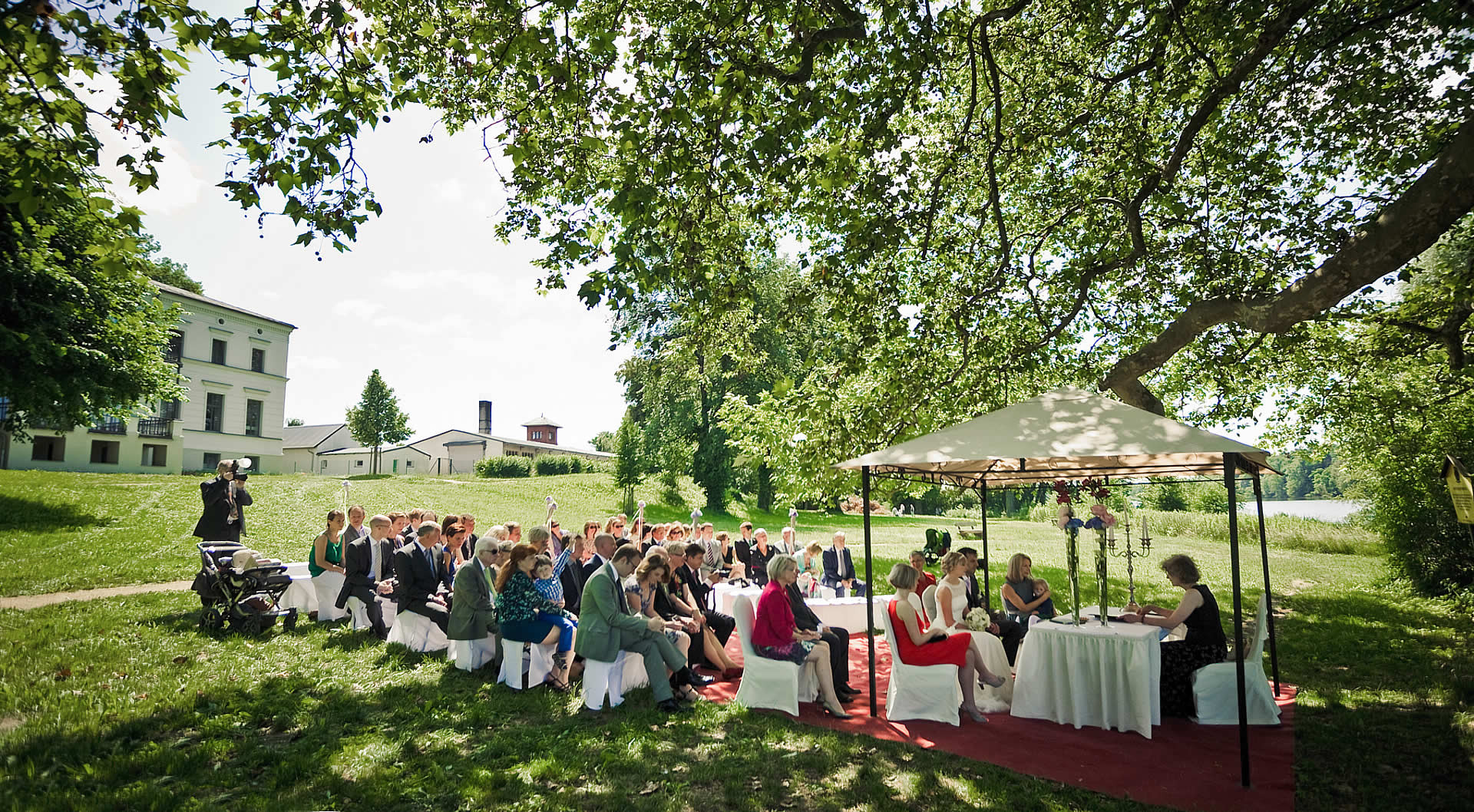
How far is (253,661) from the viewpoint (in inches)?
290

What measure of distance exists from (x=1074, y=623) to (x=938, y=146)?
7418 mm

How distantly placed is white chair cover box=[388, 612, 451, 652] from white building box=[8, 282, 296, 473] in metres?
31.0

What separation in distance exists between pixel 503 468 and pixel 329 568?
3624cm

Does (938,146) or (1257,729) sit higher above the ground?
(938,146)

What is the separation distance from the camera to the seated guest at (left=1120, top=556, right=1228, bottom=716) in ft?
20.8

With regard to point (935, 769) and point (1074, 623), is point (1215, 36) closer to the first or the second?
point (1074, 623)

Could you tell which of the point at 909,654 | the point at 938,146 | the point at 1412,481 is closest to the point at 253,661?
the point at 909,654

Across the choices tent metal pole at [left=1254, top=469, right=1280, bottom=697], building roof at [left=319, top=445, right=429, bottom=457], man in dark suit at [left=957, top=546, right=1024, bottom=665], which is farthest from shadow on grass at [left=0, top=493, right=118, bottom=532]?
building roof at [left=319, top=445, right=429, bottom=457]

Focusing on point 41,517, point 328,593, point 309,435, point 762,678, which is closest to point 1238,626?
point 762,678

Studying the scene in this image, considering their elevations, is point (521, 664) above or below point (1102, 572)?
below

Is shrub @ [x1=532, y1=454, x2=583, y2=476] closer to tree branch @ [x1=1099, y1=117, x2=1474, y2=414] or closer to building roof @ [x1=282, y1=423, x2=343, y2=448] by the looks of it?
building roof @ [x1=282, y1=423, x2=343, y2=448]

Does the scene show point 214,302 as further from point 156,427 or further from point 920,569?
point 920,569

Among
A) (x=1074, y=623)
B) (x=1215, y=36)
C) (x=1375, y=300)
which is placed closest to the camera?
(x=1074, y=623)

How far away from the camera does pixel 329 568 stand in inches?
369
